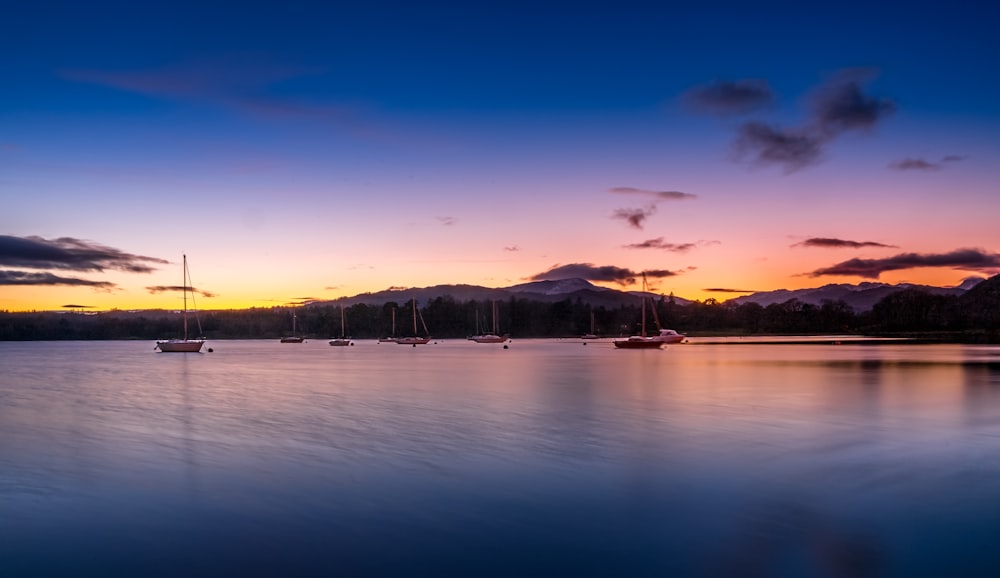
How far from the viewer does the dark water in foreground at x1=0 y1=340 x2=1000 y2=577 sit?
8.11 meters

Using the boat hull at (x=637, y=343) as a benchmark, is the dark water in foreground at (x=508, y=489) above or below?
above

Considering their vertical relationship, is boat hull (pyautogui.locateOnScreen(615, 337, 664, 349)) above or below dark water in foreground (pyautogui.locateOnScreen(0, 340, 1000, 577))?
below

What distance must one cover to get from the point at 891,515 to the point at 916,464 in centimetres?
471

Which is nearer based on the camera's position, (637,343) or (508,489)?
(508,489)

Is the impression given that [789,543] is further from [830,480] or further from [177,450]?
[177,450]

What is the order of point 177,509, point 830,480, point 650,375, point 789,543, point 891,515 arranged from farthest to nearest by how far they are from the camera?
point 650,375 < point 830,480 < point 177,509 < point 891,515 < point 789,543

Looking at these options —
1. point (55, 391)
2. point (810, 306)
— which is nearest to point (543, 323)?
point (810, 306)

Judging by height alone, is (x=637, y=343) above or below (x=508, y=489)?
below

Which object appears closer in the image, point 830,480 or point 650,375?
point 830,480

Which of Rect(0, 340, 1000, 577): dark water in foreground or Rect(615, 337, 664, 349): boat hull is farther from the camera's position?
Rect(615, 337, 664, 349): boat hull

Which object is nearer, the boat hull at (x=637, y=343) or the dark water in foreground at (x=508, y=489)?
the dark water in foreground at (x=508, y=489)

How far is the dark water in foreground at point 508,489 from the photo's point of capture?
8109 mm

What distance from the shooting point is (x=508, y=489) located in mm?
11664

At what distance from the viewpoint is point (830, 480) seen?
12148 millimetres
